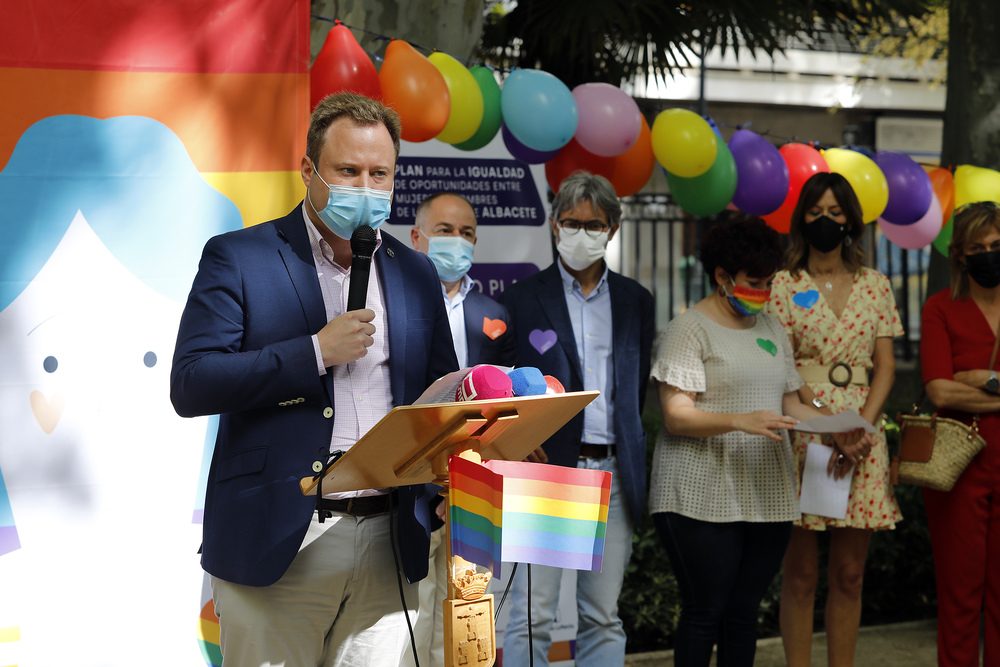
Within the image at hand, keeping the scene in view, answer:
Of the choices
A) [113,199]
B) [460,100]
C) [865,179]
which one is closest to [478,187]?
[460,100]

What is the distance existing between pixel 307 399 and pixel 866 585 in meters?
4.31

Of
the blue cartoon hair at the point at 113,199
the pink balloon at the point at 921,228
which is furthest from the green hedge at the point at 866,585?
the blue cartoon hair at the point at 113,199

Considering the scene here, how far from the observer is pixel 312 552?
1908mm

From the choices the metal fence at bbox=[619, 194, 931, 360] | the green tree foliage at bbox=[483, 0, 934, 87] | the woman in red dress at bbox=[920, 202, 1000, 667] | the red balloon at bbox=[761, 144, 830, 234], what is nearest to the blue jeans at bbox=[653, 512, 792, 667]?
the woman in red dress at bbox=[920, 202, 1000, 667]

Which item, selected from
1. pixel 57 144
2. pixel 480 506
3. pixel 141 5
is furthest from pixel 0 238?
pixel 480 506

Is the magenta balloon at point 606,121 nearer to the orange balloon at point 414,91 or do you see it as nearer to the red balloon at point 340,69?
the orange balloon at point 414,91

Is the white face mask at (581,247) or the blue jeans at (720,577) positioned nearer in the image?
the blue jeans at (720,577)

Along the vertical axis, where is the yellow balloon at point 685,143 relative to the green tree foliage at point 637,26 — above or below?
below

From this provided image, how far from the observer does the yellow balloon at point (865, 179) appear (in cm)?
423

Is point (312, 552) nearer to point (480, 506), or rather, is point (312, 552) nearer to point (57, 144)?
point (480, 506)

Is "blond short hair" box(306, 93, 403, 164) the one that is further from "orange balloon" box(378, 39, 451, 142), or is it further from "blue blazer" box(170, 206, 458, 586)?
"orange balloon" box(378, 39, 451, 142)

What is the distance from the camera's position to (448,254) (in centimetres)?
344

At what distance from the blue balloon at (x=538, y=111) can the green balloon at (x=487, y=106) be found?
6 cm

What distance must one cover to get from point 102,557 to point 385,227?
2188mm
